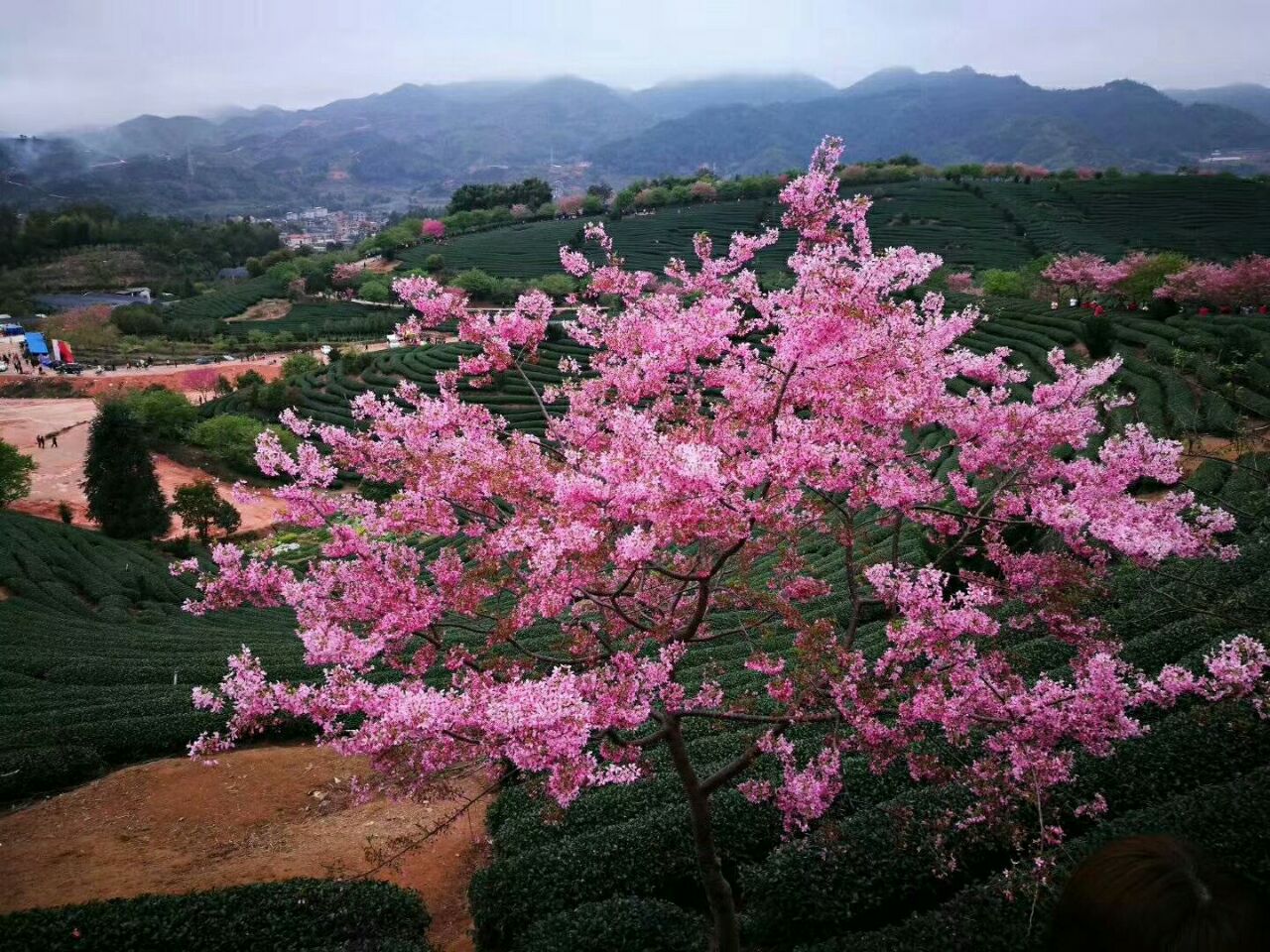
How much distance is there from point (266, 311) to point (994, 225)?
7247 cm

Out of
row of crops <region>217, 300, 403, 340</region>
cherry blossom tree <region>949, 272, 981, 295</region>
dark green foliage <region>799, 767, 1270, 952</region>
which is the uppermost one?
cherry blossom tree <region>949, 272, 981, 295</region>

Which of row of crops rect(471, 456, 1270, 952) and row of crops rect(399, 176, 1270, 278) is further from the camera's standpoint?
row of crops rect(399, 176, 1270, 278)

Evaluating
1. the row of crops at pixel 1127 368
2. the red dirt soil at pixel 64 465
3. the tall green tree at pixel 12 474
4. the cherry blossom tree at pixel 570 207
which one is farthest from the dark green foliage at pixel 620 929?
the cherry blossom tree at pixel 570 207

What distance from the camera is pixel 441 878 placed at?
23.0 feet

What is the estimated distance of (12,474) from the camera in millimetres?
27219

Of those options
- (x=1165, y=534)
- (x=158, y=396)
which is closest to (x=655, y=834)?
(x=1165, y=534)

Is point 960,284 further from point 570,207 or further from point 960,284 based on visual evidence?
point 570,207

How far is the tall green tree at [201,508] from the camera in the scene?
2631cm

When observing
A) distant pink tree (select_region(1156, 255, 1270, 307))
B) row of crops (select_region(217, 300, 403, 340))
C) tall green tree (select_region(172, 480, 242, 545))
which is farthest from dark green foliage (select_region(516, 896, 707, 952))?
row of crops (select_region(217, 300, 403, 340))

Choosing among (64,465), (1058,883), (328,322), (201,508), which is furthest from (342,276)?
(1058,883)

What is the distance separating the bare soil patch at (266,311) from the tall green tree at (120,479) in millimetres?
49400

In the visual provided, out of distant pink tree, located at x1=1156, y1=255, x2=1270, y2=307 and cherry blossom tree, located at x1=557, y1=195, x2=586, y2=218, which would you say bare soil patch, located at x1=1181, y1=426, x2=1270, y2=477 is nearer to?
distant pink tree, located at x1=1156, y1=255, x2=1270, y2=307

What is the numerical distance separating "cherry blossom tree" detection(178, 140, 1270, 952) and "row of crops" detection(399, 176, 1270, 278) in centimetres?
5104

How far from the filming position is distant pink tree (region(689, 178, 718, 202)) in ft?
281
